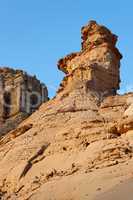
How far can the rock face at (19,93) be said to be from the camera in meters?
85.5

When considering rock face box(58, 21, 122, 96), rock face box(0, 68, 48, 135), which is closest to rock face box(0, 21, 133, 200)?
rock face box(58, 21, 122, 96)

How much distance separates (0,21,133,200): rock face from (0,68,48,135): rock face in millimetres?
37257

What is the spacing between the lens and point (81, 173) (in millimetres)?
31484

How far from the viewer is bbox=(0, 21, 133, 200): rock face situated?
30766 millimetres

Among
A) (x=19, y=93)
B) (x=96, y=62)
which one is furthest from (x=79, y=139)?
(x=19, y=93)

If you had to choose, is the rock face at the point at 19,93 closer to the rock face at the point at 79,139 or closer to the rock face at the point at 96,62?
the rock face at the point at 96,62

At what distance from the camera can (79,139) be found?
116ft

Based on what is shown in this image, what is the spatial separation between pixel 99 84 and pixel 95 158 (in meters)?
12.6

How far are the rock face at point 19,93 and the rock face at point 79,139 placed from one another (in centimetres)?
3726

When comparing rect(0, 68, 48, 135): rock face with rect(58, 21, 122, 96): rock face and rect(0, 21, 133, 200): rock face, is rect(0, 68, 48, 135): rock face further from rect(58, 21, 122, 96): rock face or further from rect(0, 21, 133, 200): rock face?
rect(0, 21, 133, 200): rock face

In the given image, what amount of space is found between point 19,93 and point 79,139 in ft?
175

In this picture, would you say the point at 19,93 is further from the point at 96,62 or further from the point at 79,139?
the point at 79,139

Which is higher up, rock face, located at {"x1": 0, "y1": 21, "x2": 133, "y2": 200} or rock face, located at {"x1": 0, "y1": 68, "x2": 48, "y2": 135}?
rock face, located at {"x1": 0, "y1": 68, "x2": 48, "y2": 135}

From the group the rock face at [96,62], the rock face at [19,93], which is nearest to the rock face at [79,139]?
the rock face at [96,62]
